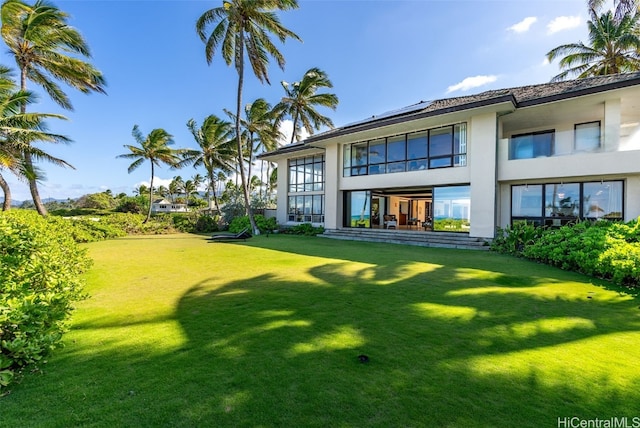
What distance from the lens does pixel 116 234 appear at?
18.1m

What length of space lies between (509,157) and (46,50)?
2431 centimetres

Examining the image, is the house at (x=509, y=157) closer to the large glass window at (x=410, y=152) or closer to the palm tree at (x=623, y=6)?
the large glass window at (x=410, y=152)

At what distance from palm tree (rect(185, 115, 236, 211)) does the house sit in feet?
48.0

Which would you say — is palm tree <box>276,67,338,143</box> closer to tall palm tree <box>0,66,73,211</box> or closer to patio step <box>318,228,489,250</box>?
patio step <box>318,228,489,250</box>

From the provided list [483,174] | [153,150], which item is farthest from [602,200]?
[153,150]

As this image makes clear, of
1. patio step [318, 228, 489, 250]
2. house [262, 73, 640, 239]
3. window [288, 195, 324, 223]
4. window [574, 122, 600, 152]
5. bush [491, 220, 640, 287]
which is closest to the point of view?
bush [491, 220, 640, 287]

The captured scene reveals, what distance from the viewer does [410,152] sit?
16.0m

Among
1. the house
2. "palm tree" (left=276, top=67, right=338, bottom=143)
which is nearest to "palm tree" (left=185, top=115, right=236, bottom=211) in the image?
"palm tree" (left=276, top=67, right=338, bottom=143)

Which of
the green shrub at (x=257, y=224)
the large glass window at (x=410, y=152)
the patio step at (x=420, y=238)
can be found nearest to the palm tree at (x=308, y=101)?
the green shrub at (x=257, y=224)

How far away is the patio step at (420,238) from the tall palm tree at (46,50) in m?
16.8

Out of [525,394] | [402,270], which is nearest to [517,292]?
[402,270]

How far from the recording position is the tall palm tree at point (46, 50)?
15.5 meters

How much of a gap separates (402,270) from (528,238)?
6.06 meters

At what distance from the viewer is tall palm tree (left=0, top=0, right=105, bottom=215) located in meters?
15.5
